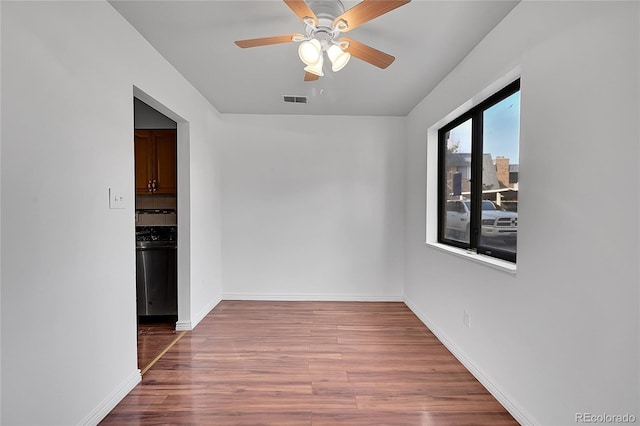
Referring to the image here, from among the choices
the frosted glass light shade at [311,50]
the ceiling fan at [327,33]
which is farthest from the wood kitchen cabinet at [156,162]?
the frosted glass light shade at [311,50]

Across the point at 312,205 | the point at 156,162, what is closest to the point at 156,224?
the point at 156,162

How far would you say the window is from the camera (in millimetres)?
2154

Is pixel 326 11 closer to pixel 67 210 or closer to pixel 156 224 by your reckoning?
pixel 67 210

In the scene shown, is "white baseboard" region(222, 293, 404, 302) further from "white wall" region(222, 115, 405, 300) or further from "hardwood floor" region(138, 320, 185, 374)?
"hardwood floor" region(138, 320, 185, 374)

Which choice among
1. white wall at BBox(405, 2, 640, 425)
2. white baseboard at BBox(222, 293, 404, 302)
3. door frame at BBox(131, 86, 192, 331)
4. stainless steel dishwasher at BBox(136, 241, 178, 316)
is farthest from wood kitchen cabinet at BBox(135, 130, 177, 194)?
white wall at BBox(405, 2, 640, 425)

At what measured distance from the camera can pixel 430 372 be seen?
241cm

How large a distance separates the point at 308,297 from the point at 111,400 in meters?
2.56

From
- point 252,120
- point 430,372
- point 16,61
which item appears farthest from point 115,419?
point 252,120

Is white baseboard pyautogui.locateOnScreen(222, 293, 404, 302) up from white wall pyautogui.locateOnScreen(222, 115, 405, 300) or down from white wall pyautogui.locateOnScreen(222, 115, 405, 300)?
down

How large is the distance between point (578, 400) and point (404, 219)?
9.45 feet

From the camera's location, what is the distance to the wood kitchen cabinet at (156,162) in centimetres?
363

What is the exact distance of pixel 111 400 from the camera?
1943mm

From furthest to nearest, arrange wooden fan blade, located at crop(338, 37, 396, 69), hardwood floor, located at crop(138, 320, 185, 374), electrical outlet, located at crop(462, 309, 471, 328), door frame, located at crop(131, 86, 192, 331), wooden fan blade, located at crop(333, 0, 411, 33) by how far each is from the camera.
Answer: door frame, located at crop(131, 86, 192, 331) → hardwood floor, located at crop(138, 320, 185, 374) → electrical outlet, located at crop(462, 309, 471, 328) → wooden fan blade, located at crop(338, 37, 396, 69) → wooden fan blade, located at crop(333, 0, 411, 33)

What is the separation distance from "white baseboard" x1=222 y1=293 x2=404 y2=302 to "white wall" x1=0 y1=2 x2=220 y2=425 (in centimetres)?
201
